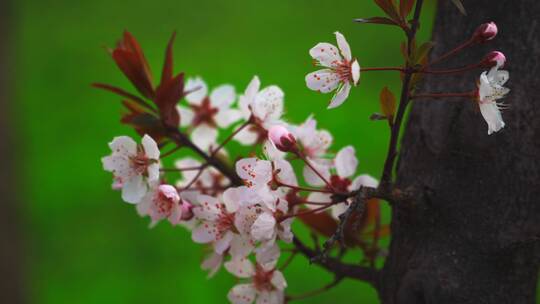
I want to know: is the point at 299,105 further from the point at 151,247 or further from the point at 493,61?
the point at 493,61

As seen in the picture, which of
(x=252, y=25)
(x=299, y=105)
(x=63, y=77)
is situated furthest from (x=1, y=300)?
(x=252, y=25)

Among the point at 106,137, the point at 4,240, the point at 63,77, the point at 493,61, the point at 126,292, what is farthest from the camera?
the point at 63,77

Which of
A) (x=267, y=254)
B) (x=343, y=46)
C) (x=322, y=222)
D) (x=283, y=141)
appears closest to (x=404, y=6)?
(x=343, y=46)

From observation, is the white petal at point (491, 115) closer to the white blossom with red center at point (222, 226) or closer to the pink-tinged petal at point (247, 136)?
the white blossom with red center at point (222, 226)

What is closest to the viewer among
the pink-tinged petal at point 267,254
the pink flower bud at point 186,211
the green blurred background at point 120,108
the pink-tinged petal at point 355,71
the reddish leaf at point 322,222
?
the pink-tinged petal at point 355,71

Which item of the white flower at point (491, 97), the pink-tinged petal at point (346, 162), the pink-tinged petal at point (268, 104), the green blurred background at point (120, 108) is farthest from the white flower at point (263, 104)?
the green blurred background at point (120, 108)

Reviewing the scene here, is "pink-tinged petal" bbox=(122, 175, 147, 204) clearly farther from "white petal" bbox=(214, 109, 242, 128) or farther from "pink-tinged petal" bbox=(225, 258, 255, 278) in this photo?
"white petal" bbox=(214, 109, 242, 128)
